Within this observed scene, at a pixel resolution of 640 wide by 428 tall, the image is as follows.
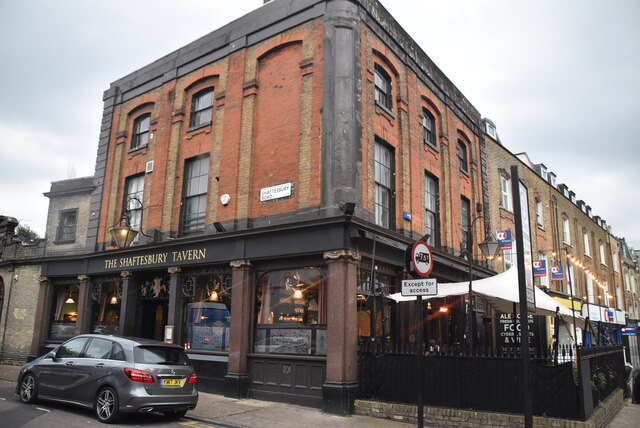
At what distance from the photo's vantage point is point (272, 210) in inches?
498

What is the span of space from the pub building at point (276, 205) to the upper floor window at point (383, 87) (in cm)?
6

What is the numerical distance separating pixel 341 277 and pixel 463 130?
11.5m

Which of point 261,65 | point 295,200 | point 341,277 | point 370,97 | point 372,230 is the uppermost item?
point 261,65

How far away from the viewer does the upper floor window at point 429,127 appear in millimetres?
16880

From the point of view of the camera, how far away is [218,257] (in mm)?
13211

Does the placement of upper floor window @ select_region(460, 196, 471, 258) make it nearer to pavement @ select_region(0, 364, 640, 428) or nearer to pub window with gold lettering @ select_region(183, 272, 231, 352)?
pavement @ select_region(0, 364, 640, 428)

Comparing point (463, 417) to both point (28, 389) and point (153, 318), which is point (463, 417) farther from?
point (153, 318)

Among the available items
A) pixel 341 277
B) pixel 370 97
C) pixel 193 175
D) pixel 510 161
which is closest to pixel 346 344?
pixel 341 277

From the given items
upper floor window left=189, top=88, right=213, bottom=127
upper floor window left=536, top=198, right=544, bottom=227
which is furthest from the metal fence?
upper floor window left=536, top=198, right=544, bottom=227

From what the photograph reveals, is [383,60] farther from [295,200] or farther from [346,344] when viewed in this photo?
[346,344]

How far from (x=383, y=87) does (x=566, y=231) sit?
2022 centimetres

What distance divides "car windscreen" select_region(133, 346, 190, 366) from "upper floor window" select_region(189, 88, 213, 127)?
828 centimetres

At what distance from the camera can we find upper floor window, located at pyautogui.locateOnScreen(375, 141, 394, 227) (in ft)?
43.9

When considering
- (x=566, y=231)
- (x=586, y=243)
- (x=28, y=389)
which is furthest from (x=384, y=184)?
(x=586, y=243)
